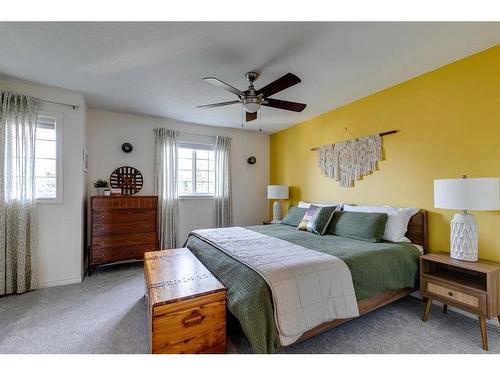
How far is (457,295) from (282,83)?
237cm

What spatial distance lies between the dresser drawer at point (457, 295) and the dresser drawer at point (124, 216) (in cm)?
356

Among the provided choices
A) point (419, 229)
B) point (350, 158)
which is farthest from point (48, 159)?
point (419, 229)

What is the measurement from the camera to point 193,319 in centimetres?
150

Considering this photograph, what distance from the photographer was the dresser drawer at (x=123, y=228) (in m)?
3.24

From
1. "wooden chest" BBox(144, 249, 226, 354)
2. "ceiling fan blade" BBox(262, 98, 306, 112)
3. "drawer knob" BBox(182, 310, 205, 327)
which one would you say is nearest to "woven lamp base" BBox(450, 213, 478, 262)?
"ceiling fan blade" BBox(262, 98, 306, 112)

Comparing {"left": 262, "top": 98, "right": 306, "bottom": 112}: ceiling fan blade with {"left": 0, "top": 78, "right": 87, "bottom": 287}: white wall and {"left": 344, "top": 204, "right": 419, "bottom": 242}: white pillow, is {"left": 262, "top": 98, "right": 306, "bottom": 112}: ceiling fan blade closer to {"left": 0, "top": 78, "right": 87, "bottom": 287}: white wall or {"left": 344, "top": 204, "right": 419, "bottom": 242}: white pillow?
{"left": 344, "top": 204, "right": 419, "bottom": 242}: white pillow

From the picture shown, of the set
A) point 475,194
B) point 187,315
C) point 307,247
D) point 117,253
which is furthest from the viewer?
point 117,253

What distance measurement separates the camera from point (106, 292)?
9.04 feet

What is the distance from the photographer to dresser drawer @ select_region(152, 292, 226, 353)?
1.42 meters

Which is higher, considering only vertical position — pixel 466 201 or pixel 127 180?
pixel 127 180

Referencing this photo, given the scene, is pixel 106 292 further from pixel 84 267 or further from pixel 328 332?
pixel 328 332

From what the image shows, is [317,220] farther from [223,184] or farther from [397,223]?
[223,184]
